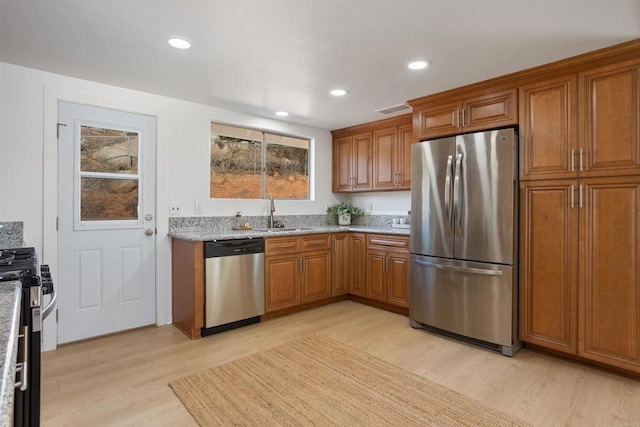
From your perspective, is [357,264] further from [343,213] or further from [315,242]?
[343,213]

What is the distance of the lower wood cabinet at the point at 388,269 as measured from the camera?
3645mm

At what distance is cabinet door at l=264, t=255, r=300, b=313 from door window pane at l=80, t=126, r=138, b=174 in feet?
Result: 5.31

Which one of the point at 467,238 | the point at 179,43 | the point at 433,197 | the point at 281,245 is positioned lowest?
the point at 281,245

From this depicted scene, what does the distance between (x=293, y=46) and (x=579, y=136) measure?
2.18 meters

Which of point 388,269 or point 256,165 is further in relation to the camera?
point 256,165

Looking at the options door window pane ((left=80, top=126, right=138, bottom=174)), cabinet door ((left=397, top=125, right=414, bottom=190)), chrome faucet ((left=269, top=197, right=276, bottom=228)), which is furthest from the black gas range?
cabinet door ((left=397, top=125, right=414, bottom=190))

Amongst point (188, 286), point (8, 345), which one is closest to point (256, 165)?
point (188, 286)

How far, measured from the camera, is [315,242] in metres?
3.92

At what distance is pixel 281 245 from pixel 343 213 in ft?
4.69

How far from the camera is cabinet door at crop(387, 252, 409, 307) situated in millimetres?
3631

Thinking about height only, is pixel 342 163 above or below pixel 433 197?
above

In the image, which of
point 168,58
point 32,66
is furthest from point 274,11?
point 32,66

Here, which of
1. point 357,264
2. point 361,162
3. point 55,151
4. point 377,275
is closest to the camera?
point 55,151

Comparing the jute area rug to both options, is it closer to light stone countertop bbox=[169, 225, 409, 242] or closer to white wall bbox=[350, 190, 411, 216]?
light stone countertop bbox=[169, 225, 409, 242]
